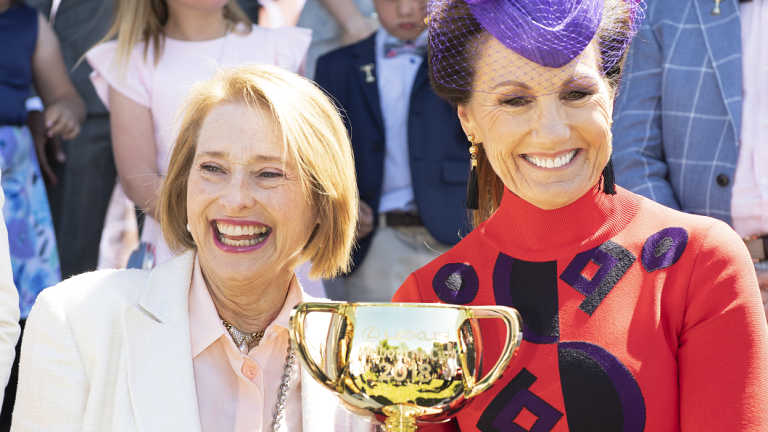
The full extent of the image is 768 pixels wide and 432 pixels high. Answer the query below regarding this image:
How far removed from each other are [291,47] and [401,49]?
0.56m

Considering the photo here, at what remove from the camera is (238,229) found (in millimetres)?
2760

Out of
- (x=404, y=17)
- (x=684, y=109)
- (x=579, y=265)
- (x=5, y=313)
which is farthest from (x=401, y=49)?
(x=5, y=313)

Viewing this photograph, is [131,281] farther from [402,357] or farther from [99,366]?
[402,357]

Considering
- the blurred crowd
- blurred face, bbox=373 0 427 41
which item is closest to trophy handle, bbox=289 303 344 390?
the blurred crowd

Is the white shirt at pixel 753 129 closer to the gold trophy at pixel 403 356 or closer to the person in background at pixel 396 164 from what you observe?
the person in background at pixel 396 164

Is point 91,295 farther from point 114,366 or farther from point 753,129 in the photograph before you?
point 753,129

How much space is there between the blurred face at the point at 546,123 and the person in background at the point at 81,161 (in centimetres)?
297

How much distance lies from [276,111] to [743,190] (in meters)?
1.67

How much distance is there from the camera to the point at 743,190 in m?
3.50

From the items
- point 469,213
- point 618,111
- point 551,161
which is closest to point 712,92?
point 618,111

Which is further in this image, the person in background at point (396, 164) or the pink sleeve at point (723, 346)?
the person in background at point (396, 164)

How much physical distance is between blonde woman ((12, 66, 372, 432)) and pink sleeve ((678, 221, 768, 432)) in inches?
34.1

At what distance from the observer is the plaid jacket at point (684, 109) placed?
3.50 metres

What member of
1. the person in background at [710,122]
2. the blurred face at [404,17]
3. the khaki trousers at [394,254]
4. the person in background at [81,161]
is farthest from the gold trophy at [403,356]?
the person in background at [81,161]
